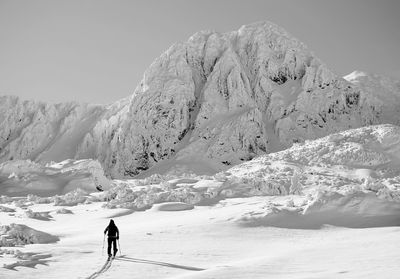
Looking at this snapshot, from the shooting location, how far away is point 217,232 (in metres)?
19.3

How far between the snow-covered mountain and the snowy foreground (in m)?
45.7

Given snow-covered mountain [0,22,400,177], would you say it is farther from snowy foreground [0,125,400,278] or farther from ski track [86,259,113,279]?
ski track [86,259,113,279]

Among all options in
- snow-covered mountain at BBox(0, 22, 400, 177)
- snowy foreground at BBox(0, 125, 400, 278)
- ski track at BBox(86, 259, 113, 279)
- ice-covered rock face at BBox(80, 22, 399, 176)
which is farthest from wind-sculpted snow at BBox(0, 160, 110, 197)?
ski track at BBox(86, 259, 113, 279)

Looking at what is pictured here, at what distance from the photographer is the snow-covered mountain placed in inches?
3482

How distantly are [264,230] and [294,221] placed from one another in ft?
7.62

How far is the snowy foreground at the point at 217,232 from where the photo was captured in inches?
491

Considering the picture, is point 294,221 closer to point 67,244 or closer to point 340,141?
point 67,244

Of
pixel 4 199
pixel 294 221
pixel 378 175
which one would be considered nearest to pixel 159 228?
pixel 294 221

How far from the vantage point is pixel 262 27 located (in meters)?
108

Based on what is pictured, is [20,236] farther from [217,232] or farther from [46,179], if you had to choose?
[46,179]

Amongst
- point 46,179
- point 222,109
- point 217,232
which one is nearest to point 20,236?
point 217,232

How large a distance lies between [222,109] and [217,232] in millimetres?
74789

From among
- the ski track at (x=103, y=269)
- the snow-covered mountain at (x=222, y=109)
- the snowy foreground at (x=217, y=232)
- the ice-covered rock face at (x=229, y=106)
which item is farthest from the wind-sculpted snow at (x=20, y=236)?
the ice-covered rock face at (x=229, y=106)

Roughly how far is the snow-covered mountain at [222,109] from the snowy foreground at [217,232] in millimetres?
45710
